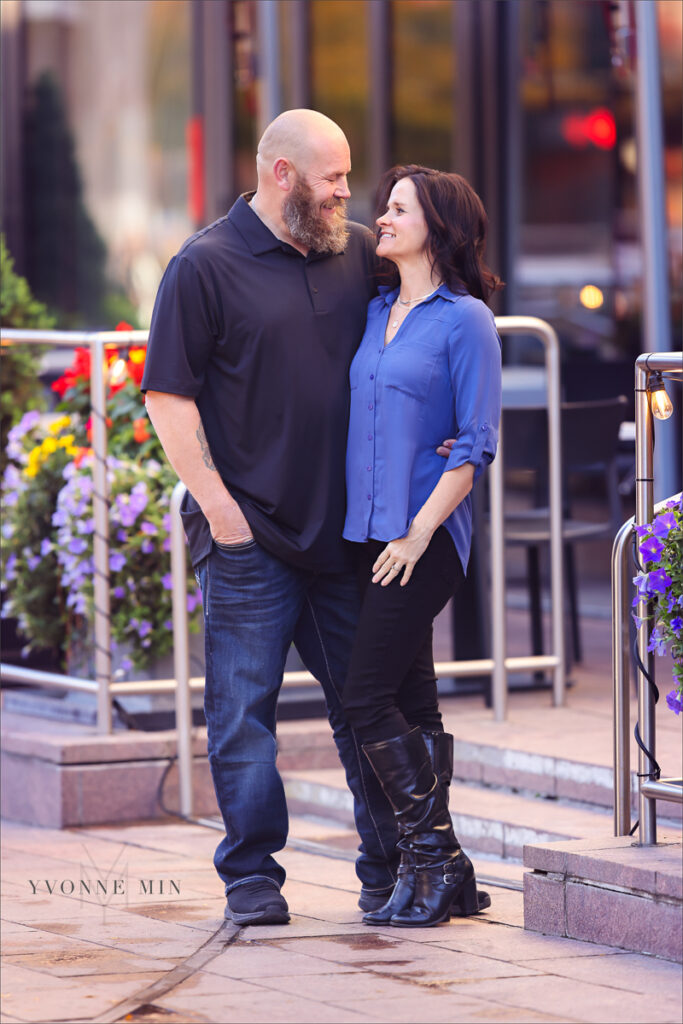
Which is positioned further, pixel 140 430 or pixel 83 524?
pixel 140 430

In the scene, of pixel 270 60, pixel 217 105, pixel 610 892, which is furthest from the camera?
pixel 217 105

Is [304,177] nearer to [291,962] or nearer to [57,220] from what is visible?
[291,962]

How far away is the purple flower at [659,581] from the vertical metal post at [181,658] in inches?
80.2

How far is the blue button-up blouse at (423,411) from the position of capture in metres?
4.38

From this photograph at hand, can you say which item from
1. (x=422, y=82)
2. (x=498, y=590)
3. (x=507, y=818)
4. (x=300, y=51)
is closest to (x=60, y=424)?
(x=498, y=590)

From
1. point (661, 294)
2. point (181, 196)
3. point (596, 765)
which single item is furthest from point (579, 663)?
point (181, 196)

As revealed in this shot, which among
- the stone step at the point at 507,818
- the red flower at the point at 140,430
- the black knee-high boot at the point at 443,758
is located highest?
the red flower at the point at 140,430

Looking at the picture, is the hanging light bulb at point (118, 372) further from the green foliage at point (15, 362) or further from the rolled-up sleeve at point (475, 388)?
the rolled-up sleeve at point (475, 388)

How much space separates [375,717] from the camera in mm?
4430

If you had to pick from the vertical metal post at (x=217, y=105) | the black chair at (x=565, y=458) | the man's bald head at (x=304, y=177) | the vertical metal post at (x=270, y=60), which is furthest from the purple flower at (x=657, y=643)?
the vertical metal post at (x=217, y=105)

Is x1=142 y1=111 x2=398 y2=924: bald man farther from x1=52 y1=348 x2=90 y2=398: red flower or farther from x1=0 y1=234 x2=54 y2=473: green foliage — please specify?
x1=0 y1=234 x2=54 y2=473: green foliage

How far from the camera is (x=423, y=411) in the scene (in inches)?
174

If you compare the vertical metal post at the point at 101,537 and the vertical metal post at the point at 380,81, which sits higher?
the vertical metal post at the point at 380,81

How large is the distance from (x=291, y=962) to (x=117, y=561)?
2.26 m
